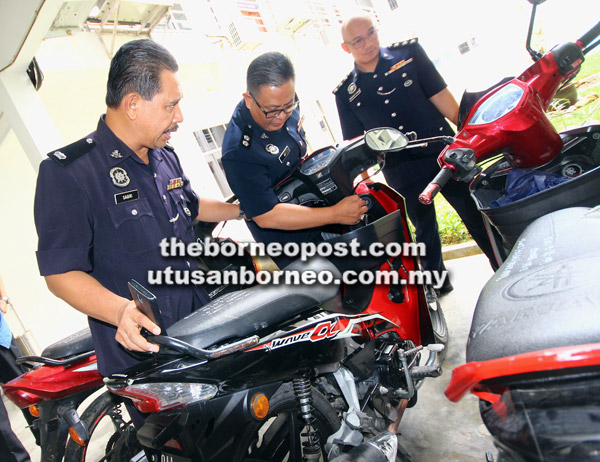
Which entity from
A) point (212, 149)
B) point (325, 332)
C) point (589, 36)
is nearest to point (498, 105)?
point (589, 36)

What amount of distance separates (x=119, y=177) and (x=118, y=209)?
0.13 m

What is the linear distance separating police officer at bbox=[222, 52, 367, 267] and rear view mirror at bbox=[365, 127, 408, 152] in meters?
0.26

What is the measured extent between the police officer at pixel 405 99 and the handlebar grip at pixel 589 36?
121cm

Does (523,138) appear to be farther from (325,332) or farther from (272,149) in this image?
(272,149)

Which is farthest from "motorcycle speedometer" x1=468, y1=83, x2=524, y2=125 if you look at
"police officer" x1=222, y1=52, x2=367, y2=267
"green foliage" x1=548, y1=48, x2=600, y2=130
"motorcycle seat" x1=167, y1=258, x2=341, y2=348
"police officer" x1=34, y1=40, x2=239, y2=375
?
"green foliage" x1=548, y1=48, x2=600, y2=130

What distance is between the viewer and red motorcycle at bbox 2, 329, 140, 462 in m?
1.94

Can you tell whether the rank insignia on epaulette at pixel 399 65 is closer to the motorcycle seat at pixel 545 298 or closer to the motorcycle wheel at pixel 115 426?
the motorcycle seat at pixel 545 298

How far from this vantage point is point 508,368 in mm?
492

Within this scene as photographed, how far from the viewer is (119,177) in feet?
4.79

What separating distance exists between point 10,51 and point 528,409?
446 centimetres

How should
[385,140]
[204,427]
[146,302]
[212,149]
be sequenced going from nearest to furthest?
[146,302], [204,427], [385,140], [212,149]

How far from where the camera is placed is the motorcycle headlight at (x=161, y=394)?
1.10 meters

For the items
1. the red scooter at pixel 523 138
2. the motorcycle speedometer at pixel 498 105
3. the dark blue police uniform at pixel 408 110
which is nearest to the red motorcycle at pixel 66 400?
the red scooter at pixel 523 138

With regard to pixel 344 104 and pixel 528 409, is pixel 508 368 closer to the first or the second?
pixel 528 409
